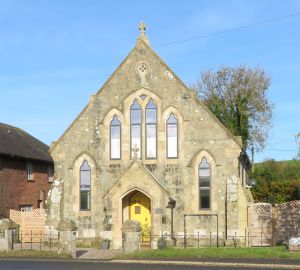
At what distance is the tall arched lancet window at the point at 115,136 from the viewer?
29703 mm

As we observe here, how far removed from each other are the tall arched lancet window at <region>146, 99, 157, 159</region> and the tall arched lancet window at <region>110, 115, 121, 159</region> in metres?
1.54

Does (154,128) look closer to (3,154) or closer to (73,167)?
(73,167)

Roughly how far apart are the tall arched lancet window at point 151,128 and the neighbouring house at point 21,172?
1203 centimetres

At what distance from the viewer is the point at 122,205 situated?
94.2 feet

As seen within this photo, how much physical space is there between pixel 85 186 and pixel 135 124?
164 inches

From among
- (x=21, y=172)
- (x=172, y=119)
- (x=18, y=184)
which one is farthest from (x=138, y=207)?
(x=21, y=172)

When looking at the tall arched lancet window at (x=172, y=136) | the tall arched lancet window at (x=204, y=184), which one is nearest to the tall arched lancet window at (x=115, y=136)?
the tall arched lancet window at (x=172, y=136)

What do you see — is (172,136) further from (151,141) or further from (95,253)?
(95,253)

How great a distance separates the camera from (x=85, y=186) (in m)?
29.8

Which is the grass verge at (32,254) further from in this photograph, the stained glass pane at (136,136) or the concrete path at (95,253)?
the stained glass pane at (136,136)

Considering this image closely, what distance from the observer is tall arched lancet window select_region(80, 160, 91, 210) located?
97.1ft

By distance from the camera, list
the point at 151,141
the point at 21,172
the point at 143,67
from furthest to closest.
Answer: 1. the point at 21,172
2. the point at 143,67
3. the point at 151,141

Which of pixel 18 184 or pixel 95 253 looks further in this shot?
pixel 18 184

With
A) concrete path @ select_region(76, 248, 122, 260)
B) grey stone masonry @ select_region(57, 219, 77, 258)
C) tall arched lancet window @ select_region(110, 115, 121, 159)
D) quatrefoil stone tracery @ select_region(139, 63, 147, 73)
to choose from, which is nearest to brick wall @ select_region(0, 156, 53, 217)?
tall arched lancet window @ select_region(110, 115, 121, 159)
